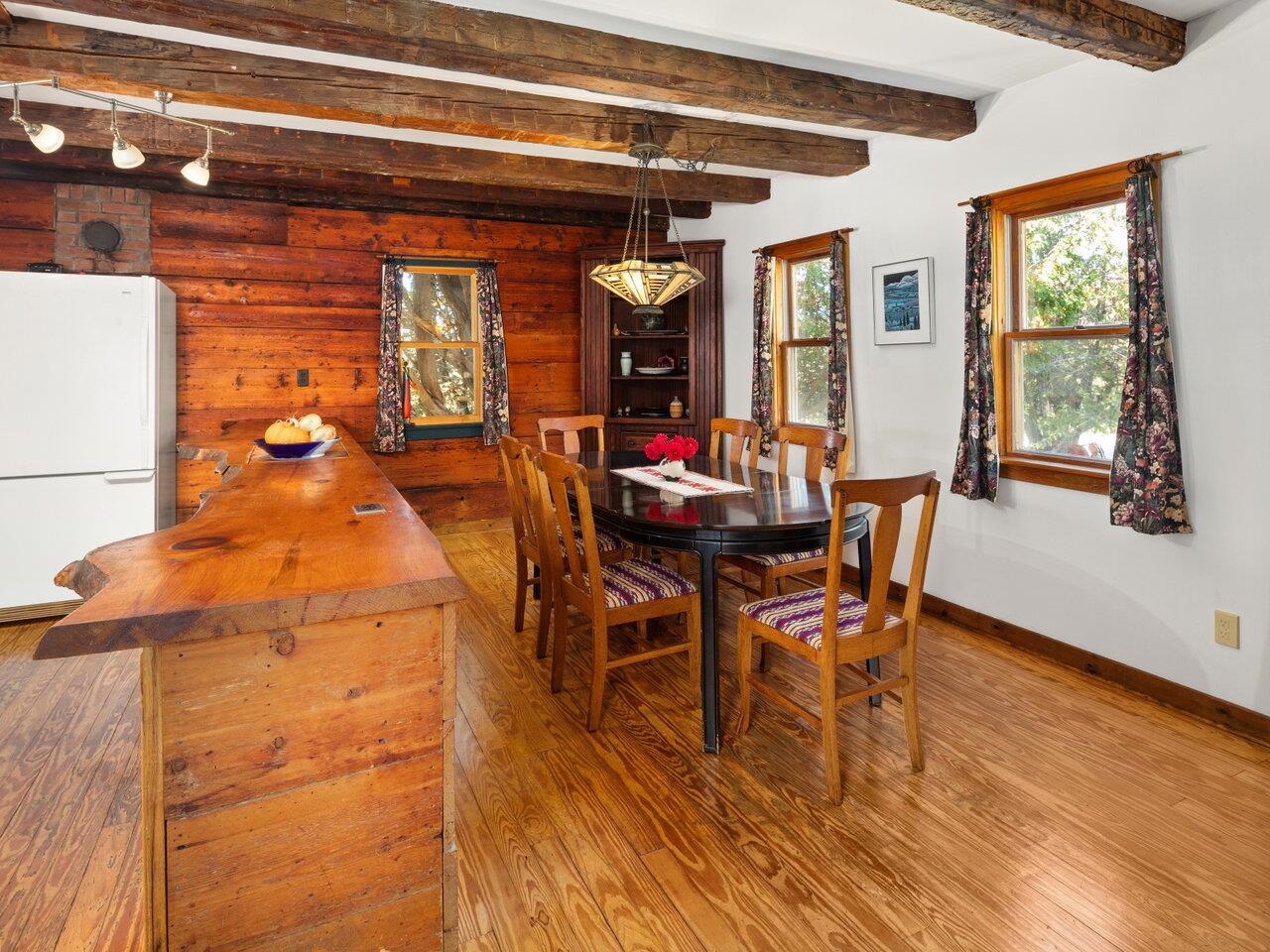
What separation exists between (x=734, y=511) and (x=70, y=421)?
3.26m

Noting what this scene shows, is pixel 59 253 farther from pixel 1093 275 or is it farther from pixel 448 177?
pixel 1093 275

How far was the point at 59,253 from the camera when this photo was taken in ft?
14.3

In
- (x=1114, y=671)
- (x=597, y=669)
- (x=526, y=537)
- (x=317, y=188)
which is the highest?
(x=317, y=188)

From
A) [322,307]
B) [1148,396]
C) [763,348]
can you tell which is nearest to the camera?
[1148,396]

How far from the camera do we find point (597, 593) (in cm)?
259

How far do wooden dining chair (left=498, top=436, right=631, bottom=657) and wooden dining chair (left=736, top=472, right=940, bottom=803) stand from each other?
0.91 meters

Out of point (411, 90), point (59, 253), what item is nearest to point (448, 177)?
point (411, 90)

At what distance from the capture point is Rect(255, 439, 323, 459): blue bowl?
2.93 metres

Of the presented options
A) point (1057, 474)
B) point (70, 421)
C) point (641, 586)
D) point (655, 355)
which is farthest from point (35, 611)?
point (1057, 474)

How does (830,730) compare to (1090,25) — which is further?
(1090,25)

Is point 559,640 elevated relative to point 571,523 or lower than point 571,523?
lower

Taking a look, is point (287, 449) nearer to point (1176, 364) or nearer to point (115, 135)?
point (115, 135)

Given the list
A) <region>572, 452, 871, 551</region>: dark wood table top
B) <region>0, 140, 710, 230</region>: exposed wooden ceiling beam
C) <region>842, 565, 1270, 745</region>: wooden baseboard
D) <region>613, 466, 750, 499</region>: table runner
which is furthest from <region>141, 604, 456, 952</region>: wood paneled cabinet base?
<region>0, 140, 710, 230</region>: exposed wooden ceiling beam

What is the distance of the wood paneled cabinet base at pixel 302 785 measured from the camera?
1119 millimetres
